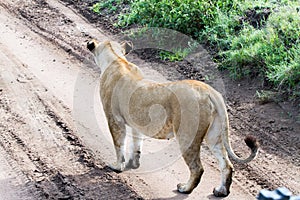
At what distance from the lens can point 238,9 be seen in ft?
33.0

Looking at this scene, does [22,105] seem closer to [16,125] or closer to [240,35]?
[16,125]

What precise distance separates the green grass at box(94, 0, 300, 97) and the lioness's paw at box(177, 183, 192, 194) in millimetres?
2445

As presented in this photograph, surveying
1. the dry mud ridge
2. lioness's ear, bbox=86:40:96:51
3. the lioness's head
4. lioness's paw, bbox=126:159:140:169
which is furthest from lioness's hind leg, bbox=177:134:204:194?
lioness's ear, bbox=86:40:96:51

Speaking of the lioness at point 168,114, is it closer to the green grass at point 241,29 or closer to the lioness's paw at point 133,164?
the lioness's paw at point 133,164

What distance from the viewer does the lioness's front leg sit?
671cm

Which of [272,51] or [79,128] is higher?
[272,51]

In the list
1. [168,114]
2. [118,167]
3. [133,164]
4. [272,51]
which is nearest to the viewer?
[168,114]

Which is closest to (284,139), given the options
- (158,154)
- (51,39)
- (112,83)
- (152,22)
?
(158,154)

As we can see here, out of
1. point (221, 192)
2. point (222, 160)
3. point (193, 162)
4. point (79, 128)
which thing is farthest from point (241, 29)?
point (193, 162)

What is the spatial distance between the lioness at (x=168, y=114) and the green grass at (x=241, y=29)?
2.32m

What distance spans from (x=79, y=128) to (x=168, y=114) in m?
2.03

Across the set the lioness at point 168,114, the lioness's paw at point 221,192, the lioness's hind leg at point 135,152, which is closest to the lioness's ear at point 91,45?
the lioness at point 168,114

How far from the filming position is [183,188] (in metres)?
6.33

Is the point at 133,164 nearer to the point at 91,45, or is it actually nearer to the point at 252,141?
the point at 91,45
